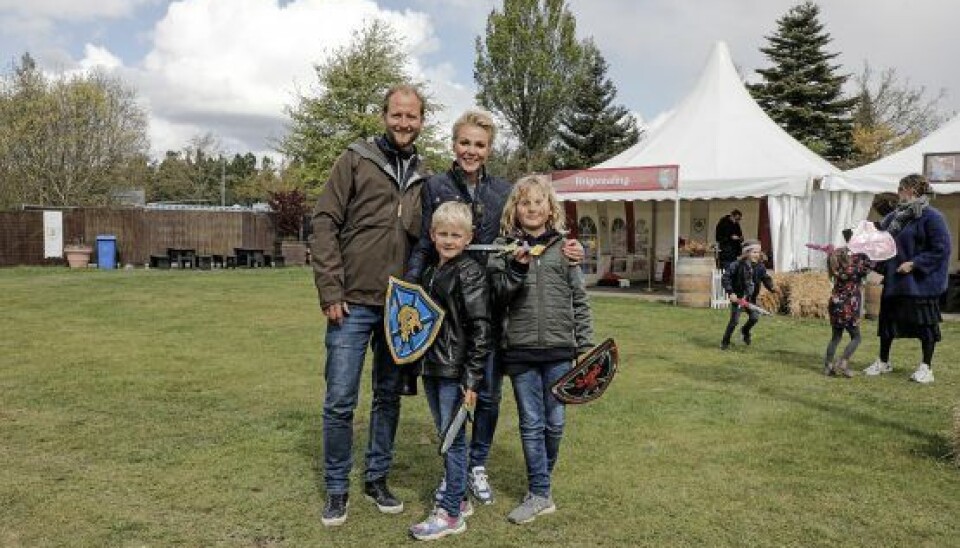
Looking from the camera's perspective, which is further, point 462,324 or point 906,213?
point 906,213

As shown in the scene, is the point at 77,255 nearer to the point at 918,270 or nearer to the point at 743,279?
the point at 743,279

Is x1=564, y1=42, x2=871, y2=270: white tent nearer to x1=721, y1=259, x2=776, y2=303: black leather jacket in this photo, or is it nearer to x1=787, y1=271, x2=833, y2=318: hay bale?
x1=787, y1=271, x2=833, y2=318: hay bale

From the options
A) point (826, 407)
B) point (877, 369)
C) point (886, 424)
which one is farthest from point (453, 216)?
point (877, 369)

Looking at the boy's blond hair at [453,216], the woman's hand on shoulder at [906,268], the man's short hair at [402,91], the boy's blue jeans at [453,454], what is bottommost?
the boy's blue jeans at [453,454]

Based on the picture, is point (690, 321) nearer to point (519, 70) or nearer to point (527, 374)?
point (527, 374)

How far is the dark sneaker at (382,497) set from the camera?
3.88 metres

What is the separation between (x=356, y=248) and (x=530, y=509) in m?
1.53

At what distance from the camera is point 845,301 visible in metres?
7.80

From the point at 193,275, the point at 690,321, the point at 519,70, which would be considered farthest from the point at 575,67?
the point at 690,321

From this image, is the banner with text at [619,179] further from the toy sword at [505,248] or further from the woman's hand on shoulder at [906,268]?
the toy sword at [505,248]

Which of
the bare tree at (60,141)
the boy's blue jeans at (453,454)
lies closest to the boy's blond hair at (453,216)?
the boy's blue jeans at (453,454)

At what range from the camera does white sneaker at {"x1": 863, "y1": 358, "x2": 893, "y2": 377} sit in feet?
25.5

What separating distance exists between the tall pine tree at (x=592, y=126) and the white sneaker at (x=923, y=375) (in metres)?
39.7

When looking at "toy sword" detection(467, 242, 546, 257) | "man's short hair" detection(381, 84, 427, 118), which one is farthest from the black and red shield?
"man's short hair" detection(381, 84, 427, 118)
